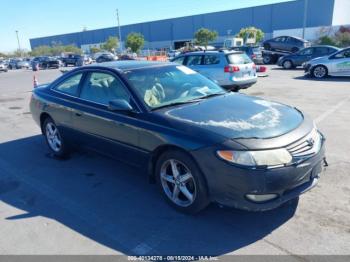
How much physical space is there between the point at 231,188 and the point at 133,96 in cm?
164

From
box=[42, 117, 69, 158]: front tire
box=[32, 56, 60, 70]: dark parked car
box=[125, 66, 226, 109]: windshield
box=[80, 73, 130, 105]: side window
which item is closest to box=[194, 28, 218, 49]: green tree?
box=[32, 56, 60, 70]: dark parked car

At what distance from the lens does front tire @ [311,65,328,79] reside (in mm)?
14477

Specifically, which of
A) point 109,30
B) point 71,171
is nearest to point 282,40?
point 71,171

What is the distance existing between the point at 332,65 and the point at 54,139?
13013mm

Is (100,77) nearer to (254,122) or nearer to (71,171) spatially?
(71,171)

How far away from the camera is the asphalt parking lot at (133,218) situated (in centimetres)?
289

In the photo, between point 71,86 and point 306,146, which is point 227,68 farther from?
point 306,146

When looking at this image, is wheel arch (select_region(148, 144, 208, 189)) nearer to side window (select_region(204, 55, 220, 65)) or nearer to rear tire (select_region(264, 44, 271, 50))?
side window (select_region(204, 55, 220, 65))

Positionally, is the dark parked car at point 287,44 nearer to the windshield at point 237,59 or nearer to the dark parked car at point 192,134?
the windshield at point 237,59

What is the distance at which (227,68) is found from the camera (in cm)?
1046

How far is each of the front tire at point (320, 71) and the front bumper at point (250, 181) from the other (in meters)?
13.0

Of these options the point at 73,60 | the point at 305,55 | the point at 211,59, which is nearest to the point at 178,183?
the point at 211,59

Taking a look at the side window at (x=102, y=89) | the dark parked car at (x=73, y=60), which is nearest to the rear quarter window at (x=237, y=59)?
the side window at (x=102, y=89)

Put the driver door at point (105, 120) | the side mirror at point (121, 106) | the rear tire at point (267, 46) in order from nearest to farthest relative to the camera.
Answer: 1. the side mirror at point (121, 106)
2. the driver door at point (105, 120)
3. the rear tire at point (267, 46)
